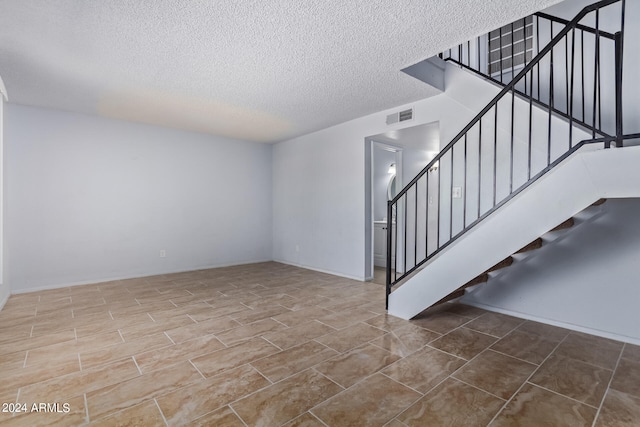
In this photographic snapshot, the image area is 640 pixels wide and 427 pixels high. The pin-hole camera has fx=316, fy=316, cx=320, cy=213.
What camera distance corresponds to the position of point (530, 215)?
2225 mm

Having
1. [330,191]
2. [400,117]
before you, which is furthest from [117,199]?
[400,117]

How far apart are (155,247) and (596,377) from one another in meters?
5.75

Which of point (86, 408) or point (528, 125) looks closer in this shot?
point (86, 408)

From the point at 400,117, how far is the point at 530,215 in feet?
8.53

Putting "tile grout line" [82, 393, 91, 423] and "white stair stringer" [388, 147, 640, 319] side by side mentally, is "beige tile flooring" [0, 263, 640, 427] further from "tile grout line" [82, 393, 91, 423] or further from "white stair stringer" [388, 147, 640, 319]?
"white stair stringer" [388, 147, 640, 319]

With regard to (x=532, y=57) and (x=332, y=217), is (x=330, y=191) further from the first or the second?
(x=532, y=57)

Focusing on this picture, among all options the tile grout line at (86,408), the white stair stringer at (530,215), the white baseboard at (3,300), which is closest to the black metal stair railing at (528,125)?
the white stair stringer at (530,215)

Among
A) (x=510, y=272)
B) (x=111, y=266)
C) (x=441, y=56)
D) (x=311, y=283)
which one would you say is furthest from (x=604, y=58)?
(x=111, y=266)

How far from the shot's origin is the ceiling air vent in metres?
4.30

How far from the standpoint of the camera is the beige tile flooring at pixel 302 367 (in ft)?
5.68

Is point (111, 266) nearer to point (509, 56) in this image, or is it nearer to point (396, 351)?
point (396, 351)

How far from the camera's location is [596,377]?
2115mm

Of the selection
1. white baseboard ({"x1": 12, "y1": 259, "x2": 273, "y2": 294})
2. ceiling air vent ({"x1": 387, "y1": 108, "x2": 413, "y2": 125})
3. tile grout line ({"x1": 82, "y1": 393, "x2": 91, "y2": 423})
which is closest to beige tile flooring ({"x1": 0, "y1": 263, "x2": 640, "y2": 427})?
tile grout line ({"x1": 82, "y1": 393, "x2": 91, "y2": 423})

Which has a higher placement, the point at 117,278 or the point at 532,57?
the point at 532,57
